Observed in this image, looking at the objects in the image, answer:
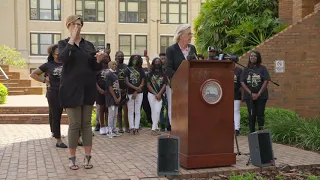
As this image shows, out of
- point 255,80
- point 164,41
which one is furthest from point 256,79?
point 164,41

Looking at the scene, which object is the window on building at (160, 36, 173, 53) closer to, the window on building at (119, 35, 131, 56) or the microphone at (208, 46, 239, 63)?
the window on building at (119, 35, 131, 56)

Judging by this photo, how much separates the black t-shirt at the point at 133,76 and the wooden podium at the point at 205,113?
3.51 meters

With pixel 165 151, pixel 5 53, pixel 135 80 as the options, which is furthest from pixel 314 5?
pixel 5 53

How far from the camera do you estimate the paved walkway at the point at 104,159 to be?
18.1 feet

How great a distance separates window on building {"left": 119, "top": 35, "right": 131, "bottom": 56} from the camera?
38.6 m

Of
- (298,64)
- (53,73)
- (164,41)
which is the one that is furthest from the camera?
(164,41)

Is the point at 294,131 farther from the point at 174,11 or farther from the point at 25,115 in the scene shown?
the point at 174,11

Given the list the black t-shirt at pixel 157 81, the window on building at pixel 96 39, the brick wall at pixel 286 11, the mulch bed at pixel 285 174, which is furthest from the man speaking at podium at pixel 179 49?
the window on building at pixel 96 39

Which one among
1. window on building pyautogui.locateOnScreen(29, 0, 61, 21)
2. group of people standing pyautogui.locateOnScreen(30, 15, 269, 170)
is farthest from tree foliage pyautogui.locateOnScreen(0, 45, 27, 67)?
group of people standing pyautogui.locateOnScreen(30, 15, 269, 170)

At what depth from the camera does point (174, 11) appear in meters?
39.7

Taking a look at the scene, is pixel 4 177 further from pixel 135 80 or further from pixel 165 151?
pixel 135 80

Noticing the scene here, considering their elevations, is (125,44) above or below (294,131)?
above

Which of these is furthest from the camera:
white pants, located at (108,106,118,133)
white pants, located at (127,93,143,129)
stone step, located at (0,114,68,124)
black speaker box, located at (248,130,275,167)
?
stone step, located at (0,114,68,124)

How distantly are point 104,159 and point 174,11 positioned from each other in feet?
113
